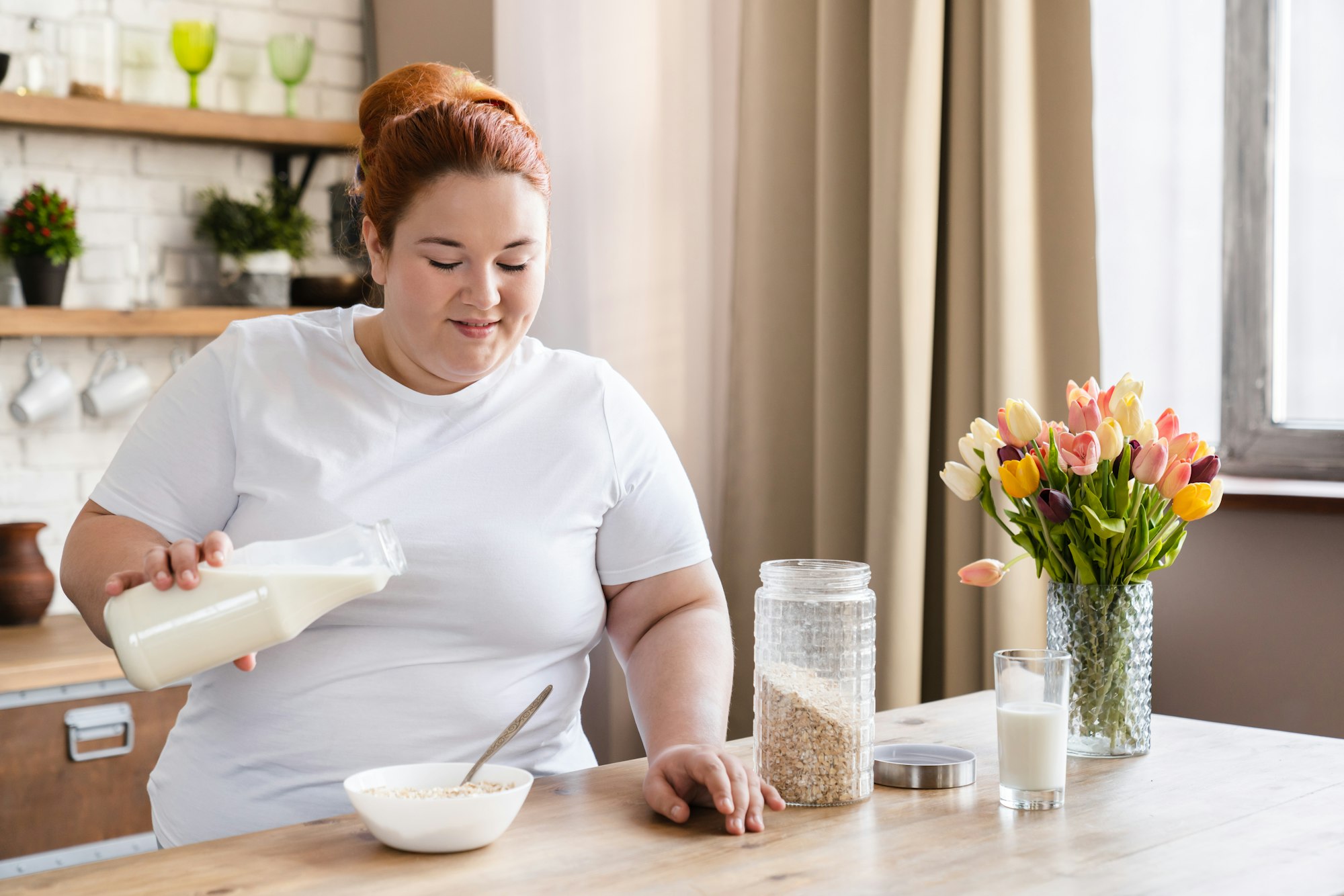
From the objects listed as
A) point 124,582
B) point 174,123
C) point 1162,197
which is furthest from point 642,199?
point 124,582

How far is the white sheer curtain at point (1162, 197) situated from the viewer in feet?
7.16

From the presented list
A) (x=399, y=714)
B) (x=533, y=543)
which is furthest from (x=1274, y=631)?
(x=399, y=714)

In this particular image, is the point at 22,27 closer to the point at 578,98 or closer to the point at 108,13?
the point at 108,13

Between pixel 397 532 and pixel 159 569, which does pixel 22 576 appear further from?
pixel 159 569

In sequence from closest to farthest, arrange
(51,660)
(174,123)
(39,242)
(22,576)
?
(51,660) → (22,576) → (39,242) → (174,123)

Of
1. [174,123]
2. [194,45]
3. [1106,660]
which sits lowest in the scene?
[1106,660]

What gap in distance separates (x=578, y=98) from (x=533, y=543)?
4.74 ft

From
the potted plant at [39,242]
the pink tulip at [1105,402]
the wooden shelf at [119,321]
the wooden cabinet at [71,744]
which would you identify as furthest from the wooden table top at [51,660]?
the pink tulip at [1105,402]

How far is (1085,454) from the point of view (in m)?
1.33

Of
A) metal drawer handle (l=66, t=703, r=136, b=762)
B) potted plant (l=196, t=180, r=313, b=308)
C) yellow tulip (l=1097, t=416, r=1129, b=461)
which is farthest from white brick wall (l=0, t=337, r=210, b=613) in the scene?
yellow tulip (l=1097, t=416, r=1129, b=461)

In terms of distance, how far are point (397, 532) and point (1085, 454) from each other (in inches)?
29.1

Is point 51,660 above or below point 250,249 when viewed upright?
below

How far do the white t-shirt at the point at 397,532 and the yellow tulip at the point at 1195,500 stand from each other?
559mm

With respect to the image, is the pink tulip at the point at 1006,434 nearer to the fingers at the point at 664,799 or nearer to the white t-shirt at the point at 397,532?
the white t-shirt at the point at 397,532
